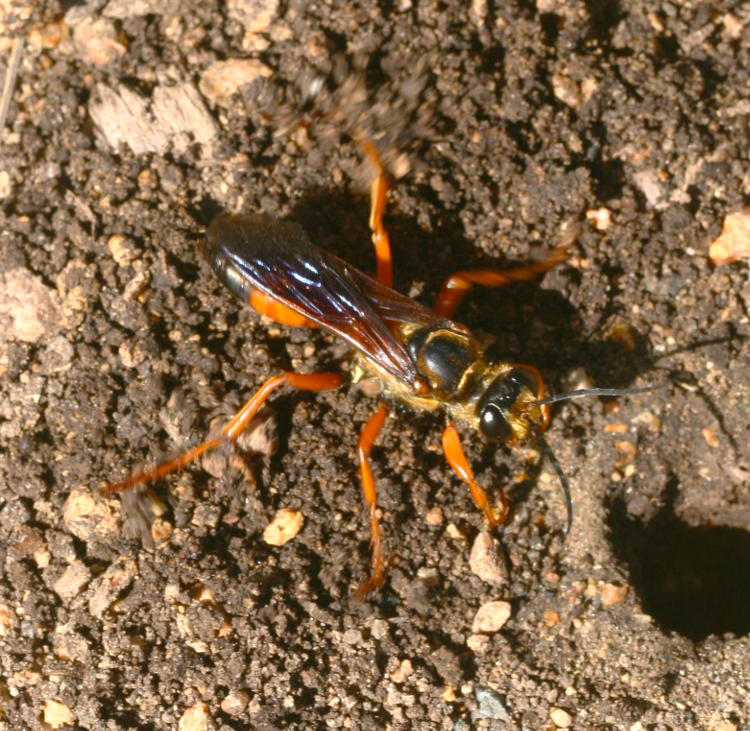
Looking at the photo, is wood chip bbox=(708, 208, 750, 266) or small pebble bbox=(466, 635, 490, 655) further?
wood chip bbox=(708, 208, 750, 266)

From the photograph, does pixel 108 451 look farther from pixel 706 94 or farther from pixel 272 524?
pixel 706 94

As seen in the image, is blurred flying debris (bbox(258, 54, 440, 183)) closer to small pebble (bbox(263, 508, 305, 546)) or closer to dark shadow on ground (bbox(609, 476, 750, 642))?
small pebble (bbox(263, 508, 305, 546))

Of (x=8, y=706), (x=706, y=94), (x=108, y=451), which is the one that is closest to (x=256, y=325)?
(x=108, y=451)

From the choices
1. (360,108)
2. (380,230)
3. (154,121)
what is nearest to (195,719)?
(380,230)

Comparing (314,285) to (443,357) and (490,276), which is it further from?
(490,276)

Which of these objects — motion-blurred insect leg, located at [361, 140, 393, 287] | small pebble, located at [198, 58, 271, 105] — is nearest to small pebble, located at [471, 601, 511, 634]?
motion-blurred insect leg, located at [361, 140, 393, 287]

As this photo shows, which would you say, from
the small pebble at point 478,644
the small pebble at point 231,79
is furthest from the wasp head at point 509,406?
the small pebble at point 231,79
